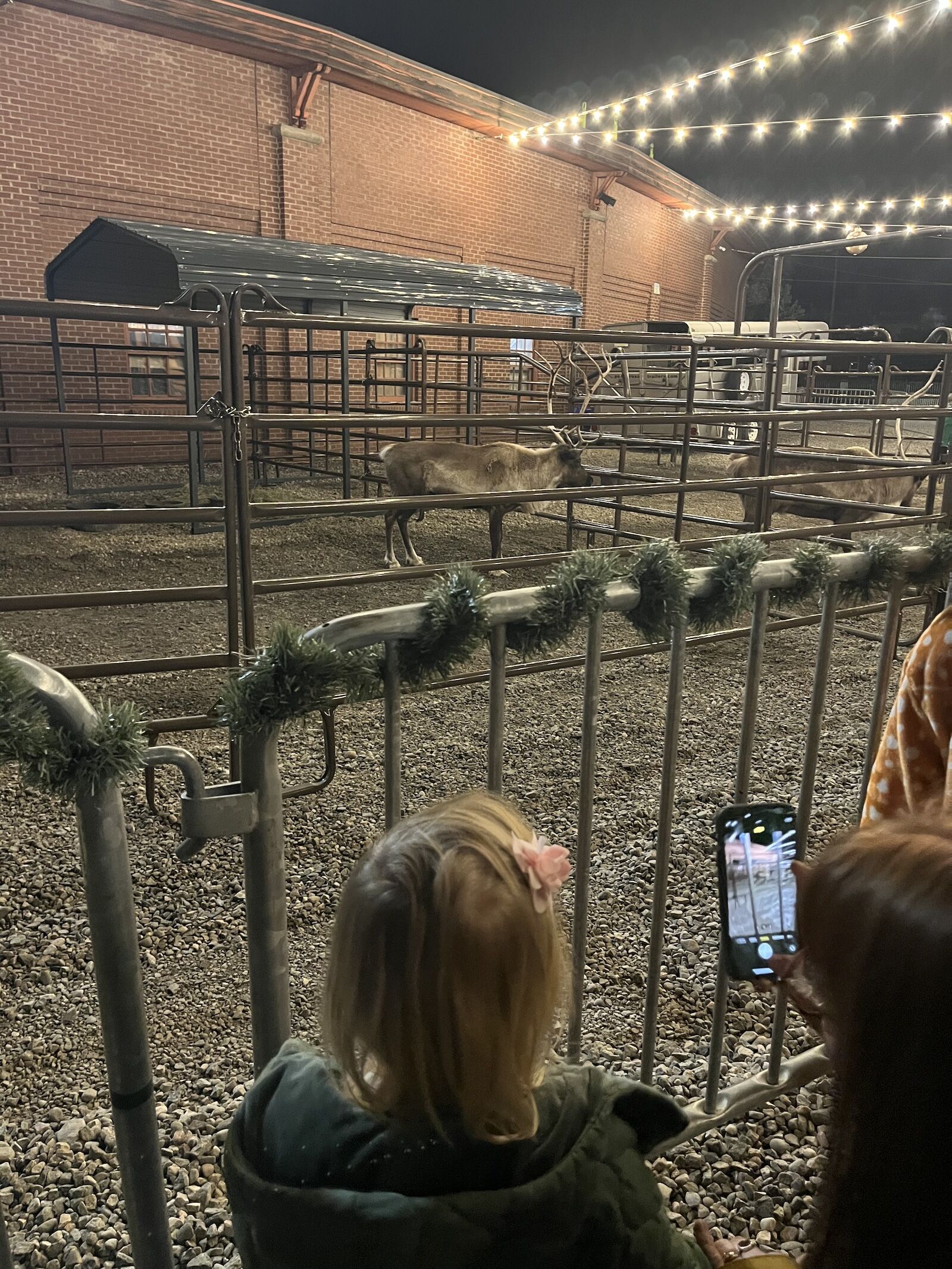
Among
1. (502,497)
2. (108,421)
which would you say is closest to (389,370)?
(502,497)

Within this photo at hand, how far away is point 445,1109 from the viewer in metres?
0.76

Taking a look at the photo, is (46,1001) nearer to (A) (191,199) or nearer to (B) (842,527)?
(B) (842,527)

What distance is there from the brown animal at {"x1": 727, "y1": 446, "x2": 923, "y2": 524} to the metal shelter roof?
475 centimetres

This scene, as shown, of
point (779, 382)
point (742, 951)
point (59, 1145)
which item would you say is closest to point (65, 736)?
point (742, 951)

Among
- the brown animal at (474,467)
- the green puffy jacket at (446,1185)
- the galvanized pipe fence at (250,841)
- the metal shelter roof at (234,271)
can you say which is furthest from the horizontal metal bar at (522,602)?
the metal shelter roof at (234,271)

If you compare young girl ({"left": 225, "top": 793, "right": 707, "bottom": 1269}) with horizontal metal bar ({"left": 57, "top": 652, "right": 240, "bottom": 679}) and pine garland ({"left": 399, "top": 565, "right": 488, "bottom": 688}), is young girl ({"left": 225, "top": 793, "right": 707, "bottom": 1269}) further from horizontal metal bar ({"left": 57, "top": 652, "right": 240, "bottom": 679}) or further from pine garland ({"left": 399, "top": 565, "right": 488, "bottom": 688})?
horizontal metal bar ({"left": 57, "top": 652, "right": 240, "bottom": 679})

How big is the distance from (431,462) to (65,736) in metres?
6.50

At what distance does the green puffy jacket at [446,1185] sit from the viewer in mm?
723

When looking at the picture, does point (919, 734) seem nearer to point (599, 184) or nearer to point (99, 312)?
point (99, 312)

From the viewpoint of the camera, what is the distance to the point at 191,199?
11.2m

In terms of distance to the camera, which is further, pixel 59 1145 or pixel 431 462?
pixel 431 462

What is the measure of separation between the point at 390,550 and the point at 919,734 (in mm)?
5635

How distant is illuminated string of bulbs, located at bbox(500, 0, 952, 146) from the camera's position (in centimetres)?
601

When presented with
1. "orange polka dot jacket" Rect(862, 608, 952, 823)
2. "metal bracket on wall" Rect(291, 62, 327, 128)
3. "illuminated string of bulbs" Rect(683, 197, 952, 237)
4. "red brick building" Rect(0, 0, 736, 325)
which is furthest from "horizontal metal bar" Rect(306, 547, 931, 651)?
"metal bracket on wall" Rect(291, 62, 327, 128)
